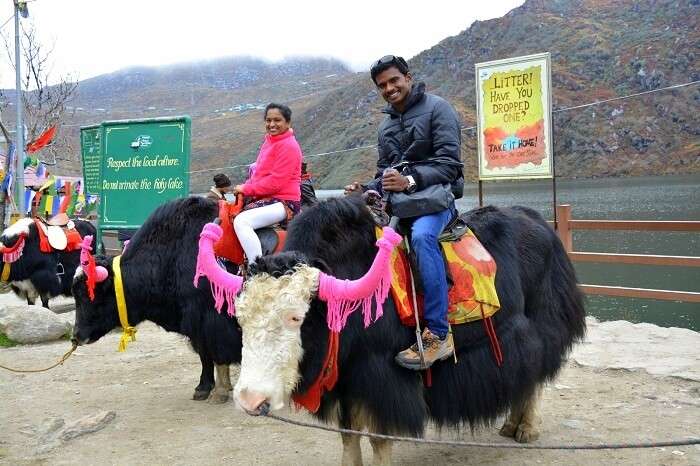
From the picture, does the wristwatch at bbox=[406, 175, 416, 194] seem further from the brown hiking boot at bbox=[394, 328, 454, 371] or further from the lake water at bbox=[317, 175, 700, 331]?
the brown hiking boot at bbox=[394, 328, 454, 371]

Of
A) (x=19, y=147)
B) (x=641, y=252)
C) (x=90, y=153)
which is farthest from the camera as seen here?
(x=641, y=252)

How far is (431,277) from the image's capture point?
114 inches

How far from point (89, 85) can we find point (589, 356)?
604 feet

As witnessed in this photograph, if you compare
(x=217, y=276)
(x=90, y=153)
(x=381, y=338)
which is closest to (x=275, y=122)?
(x=217, y=276)

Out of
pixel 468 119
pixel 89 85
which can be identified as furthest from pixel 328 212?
pixel 89 85

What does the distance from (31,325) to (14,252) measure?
5.04 ft

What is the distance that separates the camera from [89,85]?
17012cm

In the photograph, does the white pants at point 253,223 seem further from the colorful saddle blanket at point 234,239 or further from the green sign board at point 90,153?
the green sign board at point 90,153

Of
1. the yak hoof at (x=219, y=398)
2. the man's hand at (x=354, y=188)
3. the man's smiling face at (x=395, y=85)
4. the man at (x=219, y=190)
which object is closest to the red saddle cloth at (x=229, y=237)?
the man at (x=219, y=190)

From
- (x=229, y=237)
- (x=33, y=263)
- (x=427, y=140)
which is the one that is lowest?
(x=33, y=263)

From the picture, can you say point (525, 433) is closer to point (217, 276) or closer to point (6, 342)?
point (217, 276)

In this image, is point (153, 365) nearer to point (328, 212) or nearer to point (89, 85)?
point (328, 212)

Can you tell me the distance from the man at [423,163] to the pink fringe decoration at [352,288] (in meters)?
0.40

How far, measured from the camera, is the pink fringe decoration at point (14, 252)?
7738 mm
